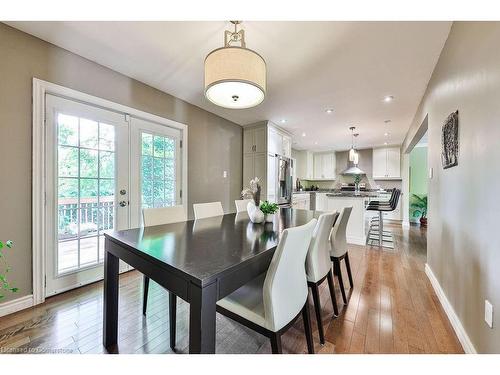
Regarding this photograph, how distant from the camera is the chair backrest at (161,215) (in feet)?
6.09

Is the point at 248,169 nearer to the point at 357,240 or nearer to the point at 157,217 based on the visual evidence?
the point at 357,240

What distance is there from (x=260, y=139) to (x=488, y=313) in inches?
145

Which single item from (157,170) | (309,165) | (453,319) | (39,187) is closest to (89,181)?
(39,187)

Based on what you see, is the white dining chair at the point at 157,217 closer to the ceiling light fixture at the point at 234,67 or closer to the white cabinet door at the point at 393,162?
the ceiling light fixture at the point at 234,67

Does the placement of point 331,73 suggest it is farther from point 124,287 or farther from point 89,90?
point 124,287

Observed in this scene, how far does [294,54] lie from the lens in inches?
81.3

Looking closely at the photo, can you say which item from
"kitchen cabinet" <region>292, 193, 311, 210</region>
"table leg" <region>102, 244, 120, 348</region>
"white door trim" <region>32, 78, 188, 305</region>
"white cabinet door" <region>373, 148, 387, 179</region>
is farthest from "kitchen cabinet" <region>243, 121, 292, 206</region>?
"white cabinet door" <region>373, 148, 387, 179</region>

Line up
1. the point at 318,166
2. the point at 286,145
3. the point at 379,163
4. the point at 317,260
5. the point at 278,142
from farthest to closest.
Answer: the point at 318,166, the point at 379,163, the point at 286,145, the point at 278,142, the point at 317,260

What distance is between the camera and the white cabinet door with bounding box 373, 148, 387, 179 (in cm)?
651

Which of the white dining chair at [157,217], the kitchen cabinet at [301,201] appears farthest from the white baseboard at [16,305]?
the kitchen cabinet at [301,201]

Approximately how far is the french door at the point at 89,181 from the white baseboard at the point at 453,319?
3162 millimetres

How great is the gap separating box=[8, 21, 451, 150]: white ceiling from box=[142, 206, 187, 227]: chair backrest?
1511 millimetres

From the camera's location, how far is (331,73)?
7.89 ft
